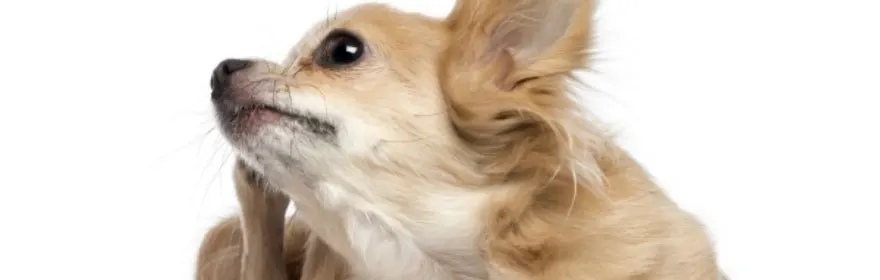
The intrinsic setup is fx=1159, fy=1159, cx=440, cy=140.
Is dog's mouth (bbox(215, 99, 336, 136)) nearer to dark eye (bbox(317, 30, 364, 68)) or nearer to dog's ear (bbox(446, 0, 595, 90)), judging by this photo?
dark eye (bbox(317, 30, 364, 68))

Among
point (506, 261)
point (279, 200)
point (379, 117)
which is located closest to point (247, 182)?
point (279, 200)

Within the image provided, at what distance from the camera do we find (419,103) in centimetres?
128

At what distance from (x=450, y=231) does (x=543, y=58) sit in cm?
22

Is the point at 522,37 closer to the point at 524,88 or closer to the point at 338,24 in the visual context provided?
the point at 524,88

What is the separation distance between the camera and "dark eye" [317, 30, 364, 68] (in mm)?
1302

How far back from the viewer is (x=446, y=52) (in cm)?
133

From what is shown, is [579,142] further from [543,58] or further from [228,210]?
[228,210]

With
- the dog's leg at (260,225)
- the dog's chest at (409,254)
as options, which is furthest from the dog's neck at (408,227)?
the dog's leg at (260,225)

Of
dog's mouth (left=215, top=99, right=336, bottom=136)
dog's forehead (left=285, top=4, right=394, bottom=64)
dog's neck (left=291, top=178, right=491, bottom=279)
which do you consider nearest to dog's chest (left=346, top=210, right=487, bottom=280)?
dog's neck (left=291, top=178, right=491, bottom=279)

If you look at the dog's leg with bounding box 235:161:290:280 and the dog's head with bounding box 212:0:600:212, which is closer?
the dog's head with bounding box 212:0:600:212

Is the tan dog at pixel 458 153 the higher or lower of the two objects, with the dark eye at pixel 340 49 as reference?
lower

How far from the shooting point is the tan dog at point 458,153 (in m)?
1.25

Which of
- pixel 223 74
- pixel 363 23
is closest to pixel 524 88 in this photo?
pixel 363 23

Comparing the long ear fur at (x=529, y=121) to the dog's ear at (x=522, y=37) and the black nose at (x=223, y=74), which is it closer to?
the dog's ear at (x=522, y=37)
